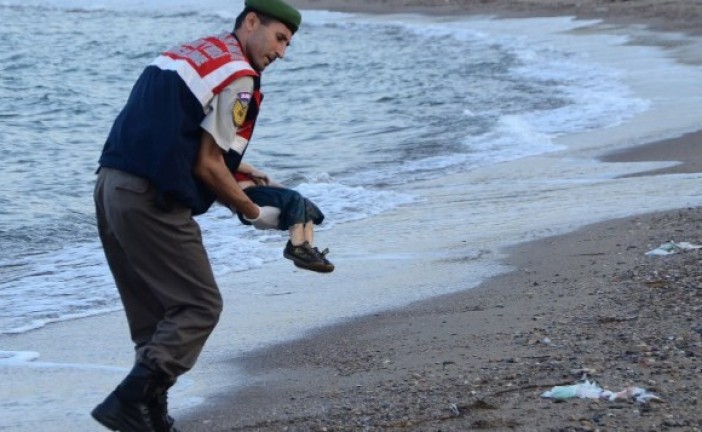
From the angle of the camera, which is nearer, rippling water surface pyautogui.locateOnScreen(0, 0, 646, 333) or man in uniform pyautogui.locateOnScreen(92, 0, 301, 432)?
man in uniform pyautogui.locateOnScreen(92, 0, 301, 432)

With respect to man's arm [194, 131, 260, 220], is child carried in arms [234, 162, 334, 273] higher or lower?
lower

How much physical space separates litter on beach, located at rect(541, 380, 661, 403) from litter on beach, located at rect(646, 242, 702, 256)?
252 cm

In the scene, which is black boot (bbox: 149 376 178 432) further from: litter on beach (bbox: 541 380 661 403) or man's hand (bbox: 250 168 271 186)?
litter on beach (bbox: 541 380 661 403)

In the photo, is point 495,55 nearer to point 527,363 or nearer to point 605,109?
point 605,109

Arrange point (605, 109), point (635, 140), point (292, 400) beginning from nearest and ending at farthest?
point (292, 400) < point (635, 140) < point (605, 109)

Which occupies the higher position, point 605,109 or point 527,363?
point 527,363

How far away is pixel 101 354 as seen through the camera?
6348mm

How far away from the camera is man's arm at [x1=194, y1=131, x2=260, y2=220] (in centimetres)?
414

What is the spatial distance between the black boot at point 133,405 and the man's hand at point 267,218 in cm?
60

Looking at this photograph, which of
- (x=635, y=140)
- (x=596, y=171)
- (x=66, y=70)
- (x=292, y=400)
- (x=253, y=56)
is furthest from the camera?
(x=66, y=70)

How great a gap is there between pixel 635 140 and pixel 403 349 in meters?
8.00

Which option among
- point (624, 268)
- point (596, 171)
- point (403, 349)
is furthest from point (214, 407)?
point (596, 171)

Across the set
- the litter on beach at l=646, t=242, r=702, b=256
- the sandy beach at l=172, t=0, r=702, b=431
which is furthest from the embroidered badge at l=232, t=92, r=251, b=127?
the litter on beach at l=646, t=242, r=702, b=256

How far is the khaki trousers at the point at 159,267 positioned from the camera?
4258mm
